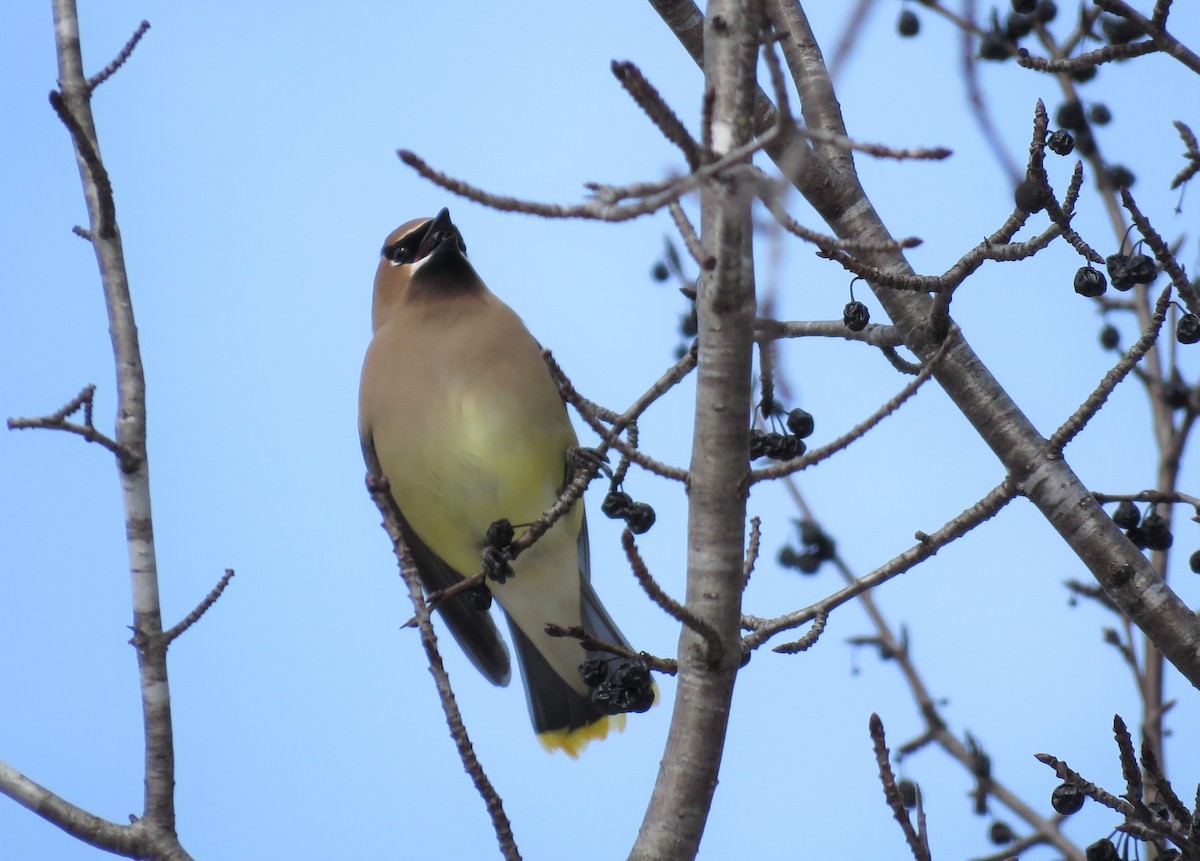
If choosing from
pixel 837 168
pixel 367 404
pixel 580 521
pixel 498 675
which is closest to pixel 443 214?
pixel 367 404

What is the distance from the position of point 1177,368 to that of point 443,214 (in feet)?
7.11

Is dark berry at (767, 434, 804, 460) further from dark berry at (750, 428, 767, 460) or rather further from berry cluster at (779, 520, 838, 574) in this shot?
berry cluster at (779, 520, 838, 574)

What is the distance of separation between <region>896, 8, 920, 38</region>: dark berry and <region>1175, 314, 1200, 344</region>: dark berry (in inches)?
53.0

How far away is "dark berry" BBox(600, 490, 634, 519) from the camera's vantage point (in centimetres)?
331

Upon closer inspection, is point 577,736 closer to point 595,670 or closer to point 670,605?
point 595,670

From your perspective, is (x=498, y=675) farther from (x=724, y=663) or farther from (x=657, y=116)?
(x=657, y=116)

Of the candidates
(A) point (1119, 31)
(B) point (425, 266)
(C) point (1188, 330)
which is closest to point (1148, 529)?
(C) point (1188, 330)

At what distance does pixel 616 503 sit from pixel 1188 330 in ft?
4.12

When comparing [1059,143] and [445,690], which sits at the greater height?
[1059,143]

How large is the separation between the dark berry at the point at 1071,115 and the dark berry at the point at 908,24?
49 cm

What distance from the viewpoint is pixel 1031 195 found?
2.60 m

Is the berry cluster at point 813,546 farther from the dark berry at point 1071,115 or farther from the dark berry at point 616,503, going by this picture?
the dark berry at point 1071,115

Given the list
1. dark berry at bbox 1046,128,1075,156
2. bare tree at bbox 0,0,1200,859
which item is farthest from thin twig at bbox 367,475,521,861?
dark berry at bbox 1046,128,1075,156

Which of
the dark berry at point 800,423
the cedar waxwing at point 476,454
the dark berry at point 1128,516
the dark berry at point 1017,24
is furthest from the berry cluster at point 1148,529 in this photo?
the cedar waxwing at point 476,454
